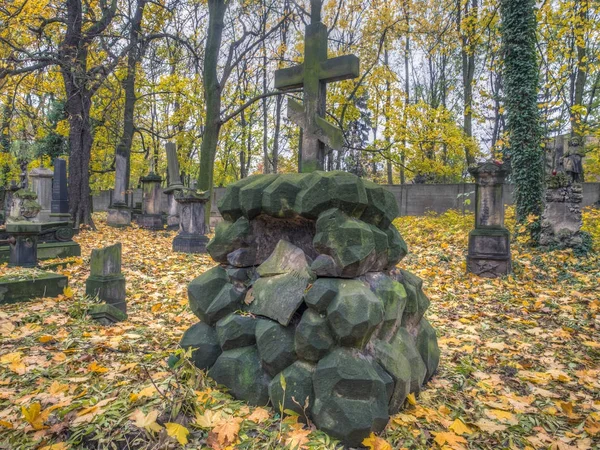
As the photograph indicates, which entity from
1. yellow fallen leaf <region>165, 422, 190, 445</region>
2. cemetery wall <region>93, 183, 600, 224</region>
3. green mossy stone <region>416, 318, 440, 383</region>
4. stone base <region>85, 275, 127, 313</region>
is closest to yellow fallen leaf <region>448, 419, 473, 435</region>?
green mossy stone <region>416, 318, 440, 383</region>

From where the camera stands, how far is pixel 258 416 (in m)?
2.34

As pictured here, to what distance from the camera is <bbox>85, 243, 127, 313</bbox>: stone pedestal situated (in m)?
4.76

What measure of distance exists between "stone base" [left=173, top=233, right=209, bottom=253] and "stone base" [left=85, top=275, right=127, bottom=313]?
4990 mm

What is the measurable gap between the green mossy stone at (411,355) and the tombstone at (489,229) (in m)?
5.34

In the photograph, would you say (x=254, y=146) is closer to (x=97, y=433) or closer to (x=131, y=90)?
(x=131, y=90)

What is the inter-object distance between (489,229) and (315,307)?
21.3 ft

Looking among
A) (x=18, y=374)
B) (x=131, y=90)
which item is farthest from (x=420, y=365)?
(x=131, y=90)

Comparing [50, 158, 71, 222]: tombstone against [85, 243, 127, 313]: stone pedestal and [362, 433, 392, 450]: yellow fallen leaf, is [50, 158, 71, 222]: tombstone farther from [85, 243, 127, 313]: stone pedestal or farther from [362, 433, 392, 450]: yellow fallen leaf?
[362, 433, 392, 450]: yellow fallen leaf

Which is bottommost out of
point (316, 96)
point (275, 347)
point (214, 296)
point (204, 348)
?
point (204, 348)

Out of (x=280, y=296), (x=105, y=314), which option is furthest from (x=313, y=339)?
(x=105, y=314)

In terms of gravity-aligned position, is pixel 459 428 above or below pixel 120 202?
below

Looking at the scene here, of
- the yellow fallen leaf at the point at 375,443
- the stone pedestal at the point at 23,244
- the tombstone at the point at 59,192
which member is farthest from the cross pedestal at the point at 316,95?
the tombstone at the point at 59,192

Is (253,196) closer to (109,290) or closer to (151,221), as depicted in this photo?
(109,290)

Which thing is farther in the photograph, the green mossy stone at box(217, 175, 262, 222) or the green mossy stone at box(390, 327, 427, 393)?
the green mossy stone at box(217, 175, 262, 222)
